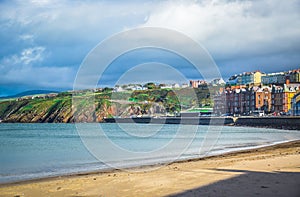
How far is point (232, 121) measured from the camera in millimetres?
99438

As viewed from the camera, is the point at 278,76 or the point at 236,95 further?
the point at 278,76

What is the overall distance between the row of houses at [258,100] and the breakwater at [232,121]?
9.87 meters

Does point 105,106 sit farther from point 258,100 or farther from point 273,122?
point 273,122

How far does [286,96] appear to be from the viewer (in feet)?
334

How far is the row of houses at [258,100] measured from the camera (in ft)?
335

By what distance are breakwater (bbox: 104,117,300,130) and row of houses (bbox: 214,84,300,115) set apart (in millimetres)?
9872

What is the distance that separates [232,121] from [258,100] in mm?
16499

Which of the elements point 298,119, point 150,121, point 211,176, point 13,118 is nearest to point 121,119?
point 150,121

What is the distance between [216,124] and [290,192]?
316ft

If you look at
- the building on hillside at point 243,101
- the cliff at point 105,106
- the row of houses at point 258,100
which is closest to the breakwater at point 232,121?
the cliff at point 105,106

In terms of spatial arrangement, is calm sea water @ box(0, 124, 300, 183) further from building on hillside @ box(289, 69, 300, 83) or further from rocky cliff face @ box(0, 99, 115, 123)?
building on hillside @ box(289, 69, 300, 83)

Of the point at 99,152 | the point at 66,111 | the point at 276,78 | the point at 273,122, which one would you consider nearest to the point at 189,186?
the point at 99,152

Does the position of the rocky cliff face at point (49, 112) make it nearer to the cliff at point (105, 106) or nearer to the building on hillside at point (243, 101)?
the cliff at point (105, 106)

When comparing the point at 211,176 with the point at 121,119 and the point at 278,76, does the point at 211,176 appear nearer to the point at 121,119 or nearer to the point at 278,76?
the point at 121,119
